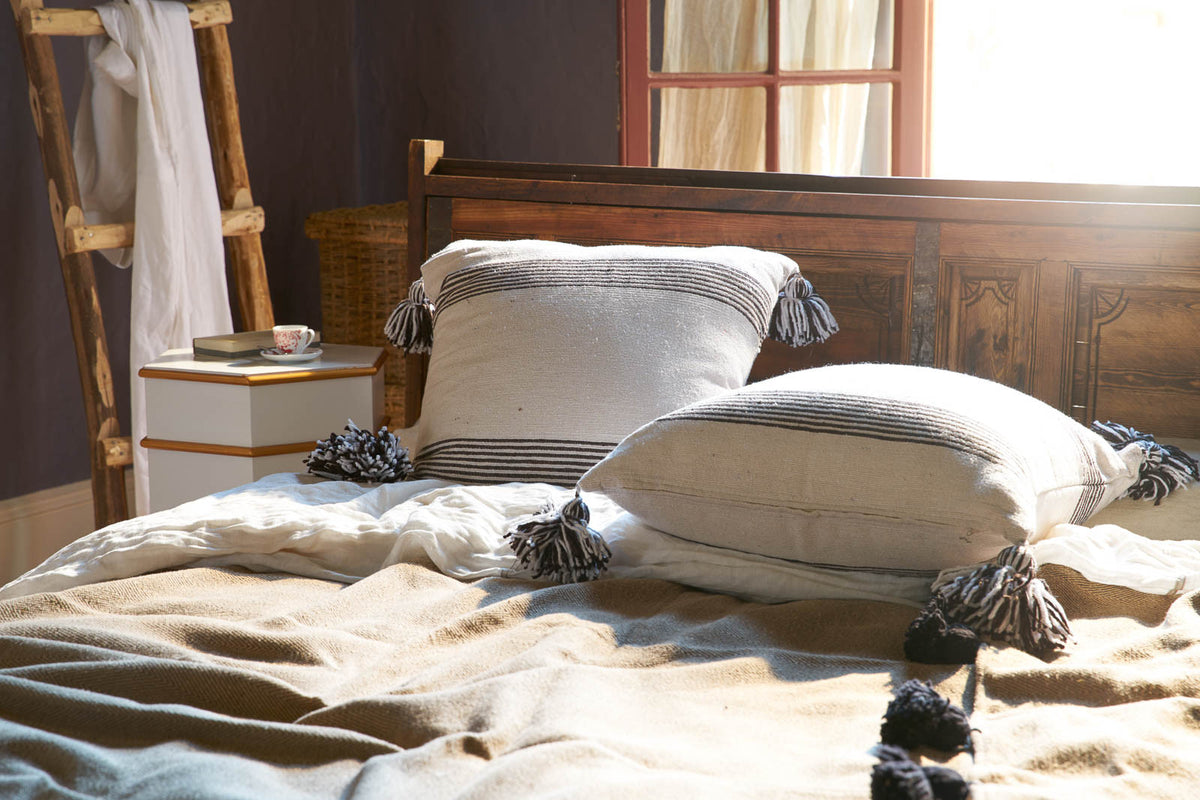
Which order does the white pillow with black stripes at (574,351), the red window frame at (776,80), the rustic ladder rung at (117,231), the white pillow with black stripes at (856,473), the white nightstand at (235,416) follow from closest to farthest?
the white pillow with black stripes at (856,473)
the white pillow with black stripes at (574,351)
the white nightstand at (235,416)
the rustic ladder rung at (117,231)
the red window frame at (776,80)

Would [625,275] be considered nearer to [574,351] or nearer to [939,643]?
[574,351]

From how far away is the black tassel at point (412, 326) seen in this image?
188 cm

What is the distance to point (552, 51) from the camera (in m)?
3.20

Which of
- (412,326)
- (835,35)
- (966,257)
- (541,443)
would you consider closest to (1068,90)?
(835,35)

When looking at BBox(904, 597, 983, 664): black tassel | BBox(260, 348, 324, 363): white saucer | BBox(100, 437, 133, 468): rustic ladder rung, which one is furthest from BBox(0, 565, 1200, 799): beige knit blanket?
Answer: BBox(100, 437, 133, 468): rustic ladder rung

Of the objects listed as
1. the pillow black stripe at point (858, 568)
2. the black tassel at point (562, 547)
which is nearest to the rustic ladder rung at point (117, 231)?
the black tassel at point (562, 547)

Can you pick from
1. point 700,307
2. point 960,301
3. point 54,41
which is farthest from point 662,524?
point 54,41

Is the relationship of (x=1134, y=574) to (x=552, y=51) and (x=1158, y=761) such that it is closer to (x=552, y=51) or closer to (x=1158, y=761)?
(x=1158, y=761)

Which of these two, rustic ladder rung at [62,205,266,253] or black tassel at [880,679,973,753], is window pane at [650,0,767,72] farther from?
black tassel at [880,679,973,753]

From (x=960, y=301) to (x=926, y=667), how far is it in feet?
3.46

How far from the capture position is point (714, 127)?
289cm

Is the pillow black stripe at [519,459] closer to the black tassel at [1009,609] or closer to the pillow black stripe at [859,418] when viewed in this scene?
the pillow black stripe at [859,418]

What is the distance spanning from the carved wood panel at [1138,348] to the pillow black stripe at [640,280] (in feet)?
1.81

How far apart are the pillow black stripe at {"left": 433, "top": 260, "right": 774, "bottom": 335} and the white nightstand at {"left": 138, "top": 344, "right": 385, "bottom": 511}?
0.41m
